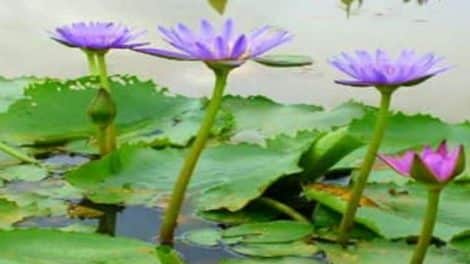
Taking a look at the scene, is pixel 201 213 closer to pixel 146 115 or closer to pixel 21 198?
pixel 21 198

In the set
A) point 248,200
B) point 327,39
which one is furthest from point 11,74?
point 248,200

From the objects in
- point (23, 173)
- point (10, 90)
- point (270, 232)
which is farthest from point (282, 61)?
point (10, 90)

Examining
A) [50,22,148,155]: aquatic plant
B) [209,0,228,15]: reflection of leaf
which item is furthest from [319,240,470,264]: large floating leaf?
[209,0,228,15]: reflection of leaf

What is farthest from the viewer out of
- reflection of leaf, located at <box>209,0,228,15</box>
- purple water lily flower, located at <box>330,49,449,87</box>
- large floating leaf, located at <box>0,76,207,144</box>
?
reflection of leaf, located at <box>209,0,228,15</box>

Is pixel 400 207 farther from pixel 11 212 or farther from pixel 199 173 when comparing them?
pixel 11 212

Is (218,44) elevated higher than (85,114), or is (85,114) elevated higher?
(218,44)

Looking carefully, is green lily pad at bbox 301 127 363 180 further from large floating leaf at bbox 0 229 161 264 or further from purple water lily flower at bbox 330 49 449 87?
large floating leaf at bbox 0 229 161 264
